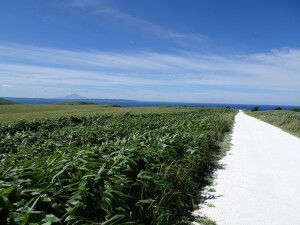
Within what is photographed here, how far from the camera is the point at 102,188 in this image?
13.4 feet

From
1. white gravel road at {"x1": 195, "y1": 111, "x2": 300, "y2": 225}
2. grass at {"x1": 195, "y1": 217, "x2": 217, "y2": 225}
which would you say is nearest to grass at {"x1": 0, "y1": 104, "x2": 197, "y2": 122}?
white gravel road at {"x1": 195, "y1": 111, "x2": 300, "y2": 225}

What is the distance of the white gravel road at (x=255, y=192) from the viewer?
18.6 feet

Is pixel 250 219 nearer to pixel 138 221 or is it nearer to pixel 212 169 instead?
pixel 138 221

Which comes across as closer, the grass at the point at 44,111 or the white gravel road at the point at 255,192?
the white gravel road at the point at 255,192

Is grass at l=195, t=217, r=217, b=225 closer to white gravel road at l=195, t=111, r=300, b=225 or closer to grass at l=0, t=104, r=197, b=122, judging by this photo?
white gravel road at l=195, t=111, r=300, b=225

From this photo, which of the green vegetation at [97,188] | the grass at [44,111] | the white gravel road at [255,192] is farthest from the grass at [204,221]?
the grass at [44,111]

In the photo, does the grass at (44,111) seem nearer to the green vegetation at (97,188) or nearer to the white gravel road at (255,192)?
the white gravel road at (255,192)

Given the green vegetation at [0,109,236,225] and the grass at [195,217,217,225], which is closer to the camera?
the green vegetation at [0,109,236,225]

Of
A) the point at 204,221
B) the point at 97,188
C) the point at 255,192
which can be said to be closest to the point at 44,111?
the point at 255,192

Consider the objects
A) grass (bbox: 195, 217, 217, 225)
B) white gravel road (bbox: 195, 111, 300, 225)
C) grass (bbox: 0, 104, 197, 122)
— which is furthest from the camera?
grass (bbox: 0, 104, 197, 122)

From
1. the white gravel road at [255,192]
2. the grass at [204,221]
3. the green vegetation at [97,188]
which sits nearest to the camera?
the green vegetation at [97,188]

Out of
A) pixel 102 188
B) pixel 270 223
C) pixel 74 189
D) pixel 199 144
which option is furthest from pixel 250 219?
pixel 199 144

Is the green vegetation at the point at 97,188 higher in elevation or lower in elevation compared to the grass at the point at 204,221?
higher

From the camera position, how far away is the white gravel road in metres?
5.68
